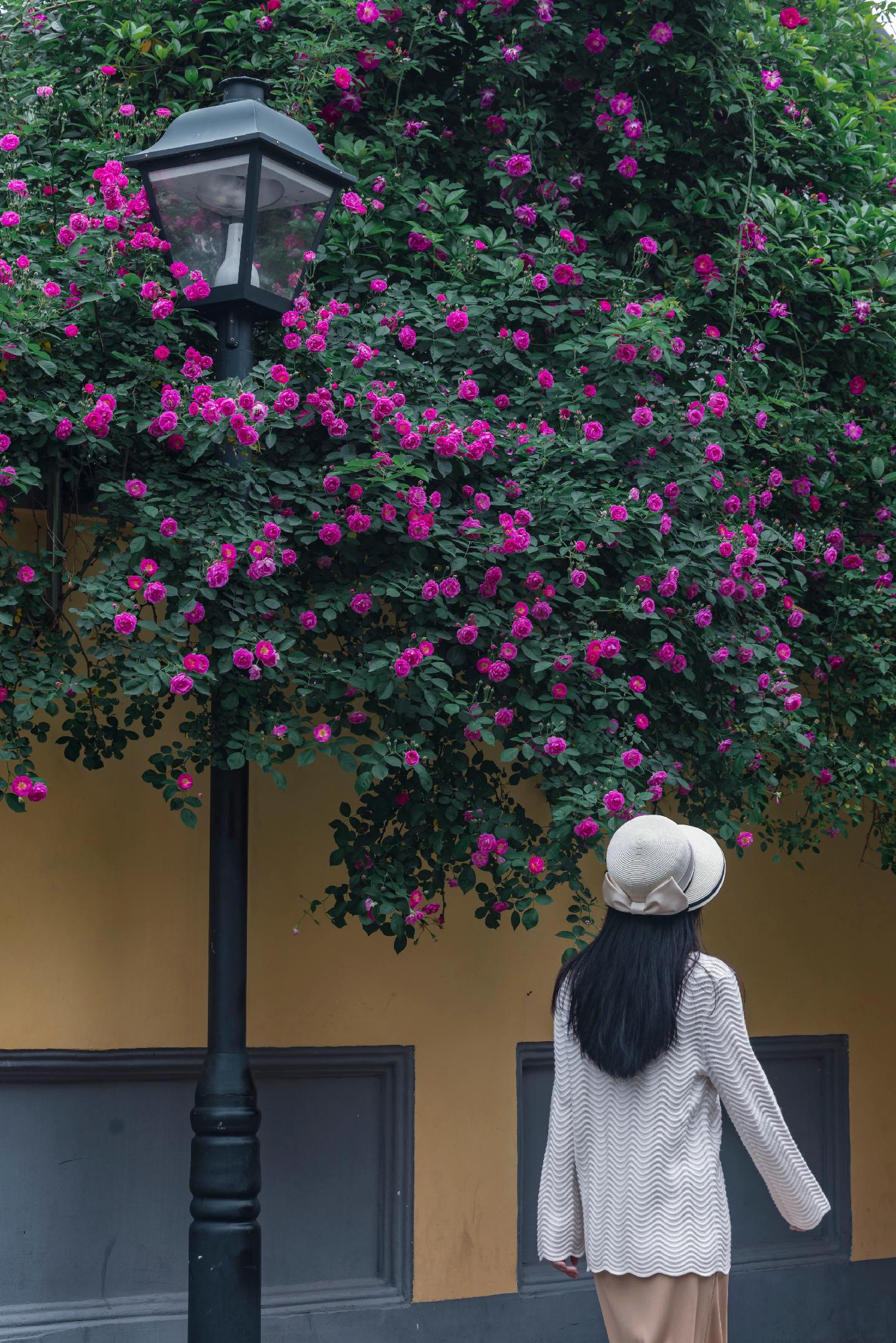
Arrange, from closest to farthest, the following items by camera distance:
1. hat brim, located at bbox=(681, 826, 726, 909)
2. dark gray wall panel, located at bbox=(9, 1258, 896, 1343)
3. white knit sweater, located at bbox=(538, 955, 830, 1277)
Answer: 1. white knit sweater, located at bbox=(538, 955, 830, 1277)
2. hat brim, located at bbox=(681, 826, 726, 909)
3. dark gray wall panel, located at bbox=(9, 1258, 896, 1343)

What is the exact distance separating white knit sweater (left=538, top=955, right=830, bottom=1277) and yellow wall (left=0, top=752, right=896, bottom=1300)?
2328 mm

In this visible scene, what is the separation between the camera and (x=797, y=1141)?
251 inches

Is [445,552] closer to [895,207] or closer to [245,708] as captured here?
[245,708]

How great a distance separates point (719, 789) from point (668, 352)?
4.86ft

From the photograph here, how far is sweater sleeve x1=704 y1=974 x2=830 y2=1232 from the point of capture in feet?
9.62

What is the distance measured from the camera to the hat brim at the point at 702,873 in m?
3.04

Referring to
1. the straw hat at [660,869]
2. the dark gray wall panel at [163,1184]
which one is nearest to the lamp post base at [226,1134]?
the dark gray wall panel at [163,1184]

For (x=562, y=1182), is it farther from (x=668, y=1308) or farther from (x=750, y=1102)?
(x=750, y=1102)

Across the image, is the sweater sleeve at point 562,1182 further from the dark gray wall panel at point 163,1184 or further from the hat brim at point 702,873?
the dark gray wall panel at point 163,1184

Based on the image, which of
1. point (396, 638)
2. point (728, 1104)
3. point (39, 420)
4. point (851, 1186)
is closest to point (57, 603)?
point (39, 420)

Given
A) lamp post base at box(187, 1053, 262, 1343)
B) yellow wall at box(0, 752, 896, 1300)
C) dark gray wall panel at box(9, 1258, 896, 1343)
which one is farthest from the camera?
dark gray wall panel at box(9, 1258, 896, 1343)

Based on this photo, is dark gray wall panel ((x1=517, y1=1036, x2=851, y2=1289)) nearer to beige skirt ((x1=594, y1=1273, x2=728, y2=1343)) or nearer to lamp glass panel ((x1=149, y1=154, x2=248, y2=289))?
beige skirt ((x1=594, y1=1273, x2=728, y2=1343))

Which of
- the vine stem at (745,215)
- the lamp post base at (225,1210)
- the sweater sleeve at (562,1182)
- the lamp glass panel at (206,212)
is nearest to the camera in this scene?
the sweater sleeve at (562,1182)

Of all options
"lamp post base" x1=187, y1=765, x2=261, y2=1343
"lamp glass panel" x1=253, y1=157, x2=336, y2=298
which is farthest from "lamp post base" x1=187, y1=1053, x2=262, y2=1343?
"lamp glass panel" x1=253, y1=157, x2=336, y2=298
